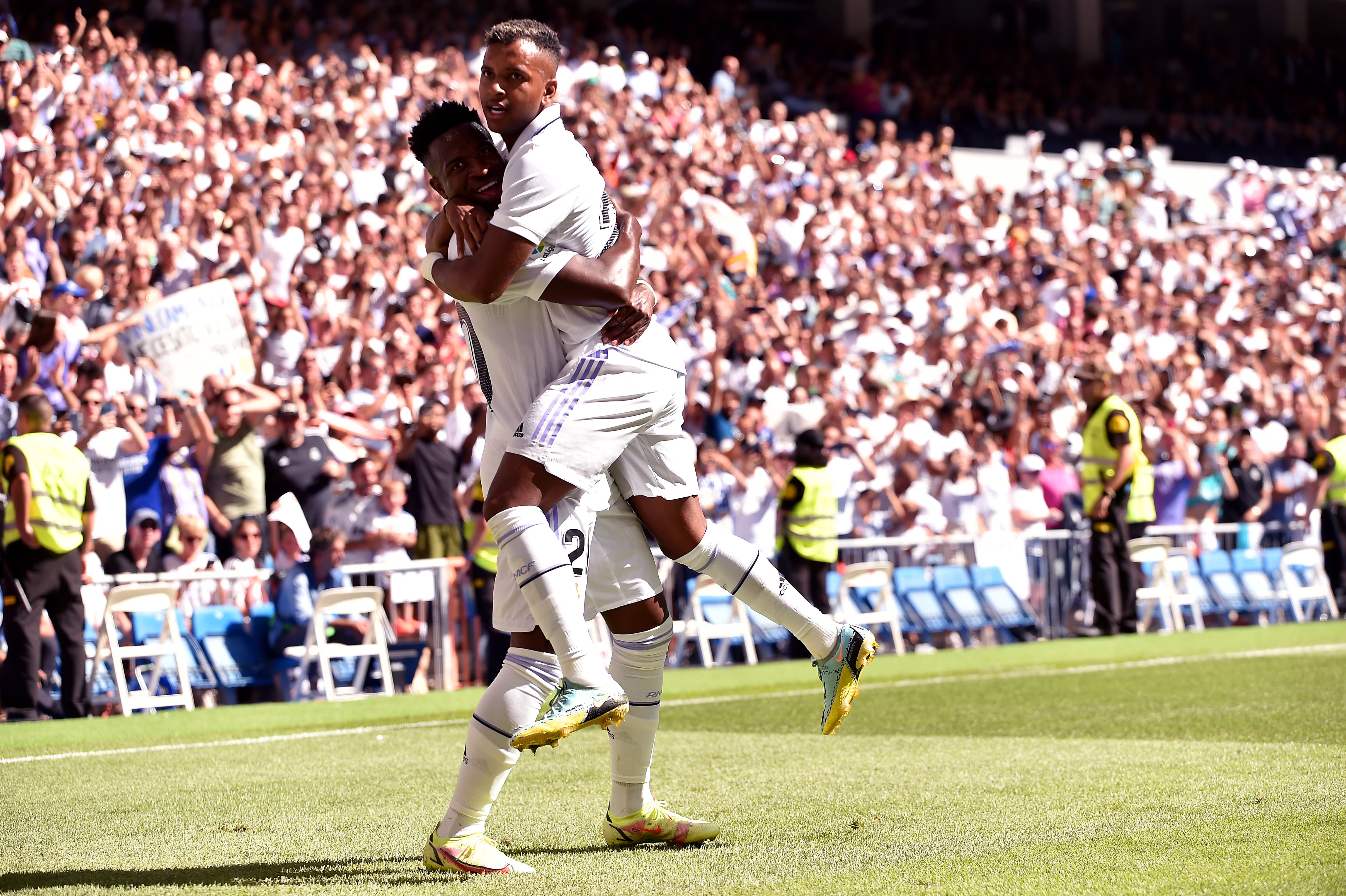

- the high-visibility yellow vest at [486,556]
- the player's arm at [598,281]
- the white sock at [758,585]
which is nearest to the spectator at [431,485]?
the high-visibility yellow vest at [486,556]

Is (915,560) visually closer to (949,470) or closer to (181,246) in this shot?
(949,470)

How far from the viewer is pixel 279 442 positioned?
509 inches

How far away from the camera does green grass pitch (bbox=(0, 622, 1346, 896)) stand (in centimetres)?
444

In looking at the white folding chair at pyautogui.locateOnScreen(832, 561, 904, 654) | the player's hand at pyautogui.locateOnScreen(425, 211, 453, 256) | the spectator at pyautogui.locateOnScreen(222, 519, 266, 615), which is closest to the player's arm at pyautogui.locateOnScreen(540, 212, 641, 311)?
the player's hand at pyautogui.locateOnScreen(425, 211, 453, 256)

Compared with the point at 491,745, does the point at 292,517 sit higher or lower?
higher

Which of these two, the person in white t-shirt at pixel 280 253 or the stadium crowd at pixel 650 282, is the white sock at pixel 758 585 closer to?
the stadium crowd at pixel 650 282

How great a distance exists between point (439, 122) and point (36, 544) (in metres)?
7.03

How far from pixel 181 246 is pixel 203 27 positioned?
669 centimetres

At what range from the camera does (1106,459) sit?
15383 mm

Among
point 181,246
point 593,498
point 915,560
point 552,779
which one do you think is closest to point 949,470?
point 915,560

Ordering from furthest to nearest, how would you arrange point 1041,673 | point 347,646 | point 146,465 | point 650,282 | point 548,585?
point 650,282 → point 146,465 → point 347,646 → point 1041,673 → point 548,585

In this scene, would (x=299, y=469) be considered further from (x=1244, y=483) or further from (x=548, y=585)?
(x=1244, y=483)

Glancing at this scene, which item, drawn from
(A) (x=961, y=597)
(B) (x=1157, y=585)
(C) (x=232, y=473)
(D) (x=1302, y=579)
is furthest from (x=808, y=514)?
(D) (x=1302, y=579)

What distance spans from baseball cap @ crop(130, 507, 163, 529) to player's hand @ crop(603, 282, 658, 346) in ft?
26.6
